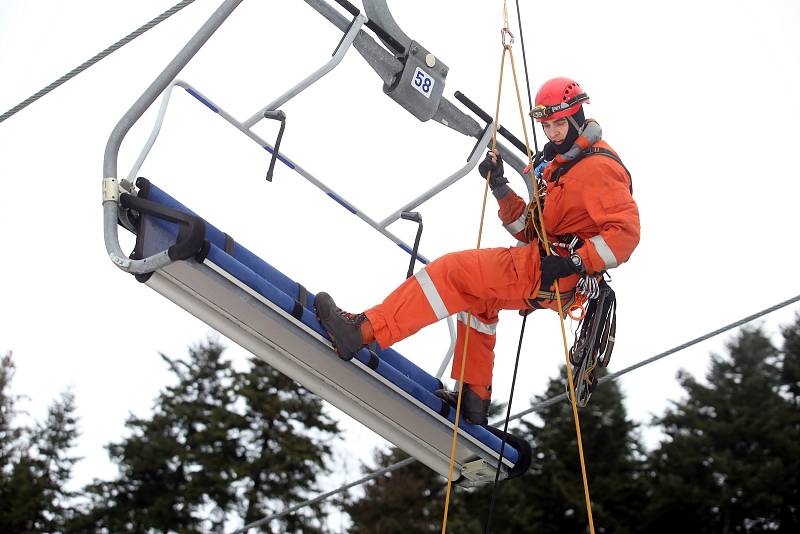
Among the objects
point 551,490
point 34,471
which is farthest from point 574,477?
point 34,471

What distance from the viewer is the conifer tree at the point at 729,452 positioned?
24188 mm

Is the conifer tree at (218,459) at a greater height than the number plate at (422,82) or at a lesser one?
greater

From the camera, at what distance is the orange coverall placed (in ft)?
15.1

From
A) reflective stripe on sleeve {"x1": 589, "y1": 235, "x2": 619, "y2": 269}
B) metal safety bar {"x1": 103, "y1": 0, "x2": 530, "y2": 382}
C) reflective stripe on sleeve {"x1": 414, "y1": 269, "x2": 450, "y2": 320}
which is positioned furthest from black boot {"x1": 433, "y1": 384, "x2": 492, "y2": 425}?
reflective stripe on sleeve {"x1": 589, "y1": 235, "x2": 619, "y2": 269}

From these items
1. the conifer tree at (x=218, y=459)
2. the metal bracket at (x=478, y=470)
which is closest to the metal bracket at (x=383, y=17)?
the metal bracket at (x=478, y=470)

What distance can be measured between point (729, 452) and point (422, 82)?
21827mm

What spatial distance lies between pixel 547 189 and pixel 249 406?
67.7 ft

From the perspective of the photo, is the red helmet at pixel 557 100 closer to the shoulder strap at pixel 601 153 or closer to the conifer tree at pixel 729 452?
the shoulder strap at pixel 601 153

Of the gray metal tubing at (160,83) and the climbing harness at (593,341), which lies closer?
the gray metal tubing at (160,83)

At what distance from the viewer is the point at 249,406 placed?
81.6ft

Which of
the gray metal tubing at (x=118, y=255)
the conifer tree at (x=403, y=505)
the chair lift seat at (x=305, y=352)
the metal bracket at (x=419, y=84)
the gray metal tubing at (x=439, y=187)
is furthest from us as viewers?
the conifer tree at (x=403, y=505)

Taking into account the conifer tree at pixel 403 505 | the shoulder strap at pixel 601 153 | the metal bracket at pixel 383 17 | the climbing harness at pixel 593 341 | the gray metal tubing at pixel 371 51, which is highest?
the conifer tree at pixel 403 505

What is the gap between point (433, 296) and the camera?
462 cm

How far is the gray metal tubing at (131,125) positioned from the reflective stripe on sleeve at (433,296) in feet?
3.96
